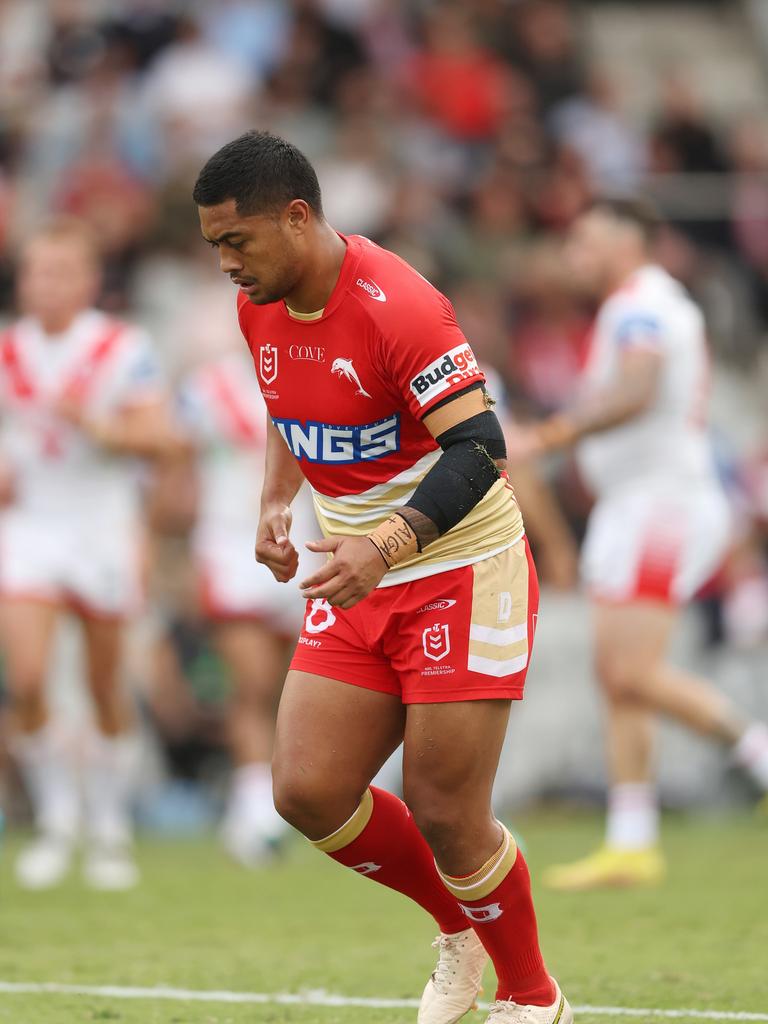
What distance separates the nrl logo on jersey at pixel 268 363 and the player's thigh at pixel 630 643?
3646mm

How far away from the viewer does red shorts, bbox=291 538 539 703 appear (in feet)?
15.1

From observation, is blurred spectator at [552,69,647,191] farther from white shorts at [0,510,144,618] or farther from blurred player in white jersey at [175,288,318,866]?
white shorts at [0,510,144,618]

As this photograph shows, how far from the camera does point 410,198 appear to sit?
13984 millimetres

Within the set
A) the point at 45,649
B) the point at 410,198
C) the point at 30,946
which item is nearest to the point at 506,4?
the point at 410,198

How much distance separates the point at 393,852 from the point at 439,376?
1370mm

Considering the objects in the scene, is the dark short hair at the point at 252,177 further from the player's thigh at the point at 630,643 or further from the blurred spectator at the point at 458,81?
the blurred spectator at the point at 458,81

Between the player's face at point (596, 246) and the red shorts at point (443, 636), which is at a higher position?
the player's face at point (596, 246)

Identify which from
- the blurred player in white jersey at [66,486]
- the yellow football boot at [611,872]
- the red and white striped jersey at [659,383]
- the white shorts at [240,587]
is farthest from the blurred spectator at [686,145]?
the yellow football boot at [611,872]

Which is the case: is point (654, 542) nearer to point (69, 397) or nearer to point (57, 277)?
point (69, 397)

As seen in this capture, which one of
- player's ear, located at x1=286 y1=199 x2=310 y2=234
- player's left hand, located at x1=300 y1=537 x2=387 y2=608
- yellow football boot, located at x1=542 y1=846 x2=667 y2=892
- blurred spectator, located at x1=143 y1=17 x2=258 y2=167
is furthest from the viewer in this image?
blurred spectator, located at x1=143 y1=17 x2=258 y2=167

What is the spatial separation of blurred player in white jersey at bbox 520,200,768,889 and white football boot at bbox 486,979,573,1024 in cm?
326

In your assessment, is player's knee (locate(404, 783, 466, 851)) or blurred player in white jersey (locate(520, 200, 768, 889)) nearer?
player's knee (locate(404, 783, 466, 851))

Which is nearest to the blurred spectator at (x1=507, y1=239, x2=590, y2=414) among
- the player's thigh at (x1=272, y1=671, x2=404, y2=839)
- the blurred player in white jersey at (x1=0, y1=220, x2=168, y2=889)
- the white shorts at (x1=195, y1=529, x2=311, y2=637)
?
the white shorts at (x1=195, y1=529, x2=311, y2=637)

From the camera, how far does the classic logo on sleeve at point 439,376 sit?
14.6 ft
